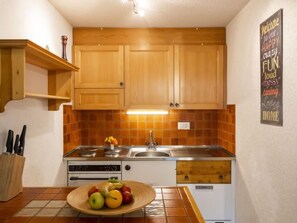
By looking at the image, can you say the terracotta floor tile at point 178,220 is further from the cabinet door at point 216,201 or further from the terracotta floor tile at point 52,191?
the cabinet door at point 216,201

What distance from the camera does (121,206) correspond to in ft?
4.14

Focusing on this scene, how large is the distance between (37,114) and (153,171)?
1273mm

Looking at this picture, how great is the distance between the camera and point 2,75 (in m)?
1.40

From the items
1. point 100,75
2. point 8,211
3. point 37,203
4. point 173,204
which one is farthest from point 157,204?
point 100,75

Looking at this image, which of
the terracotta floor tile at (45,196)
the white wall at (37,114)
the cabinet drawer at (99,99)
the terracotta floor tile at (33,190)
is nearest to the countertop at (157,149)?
the white wall at (37,114)

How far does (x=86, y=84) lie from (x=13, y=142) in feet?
4.71

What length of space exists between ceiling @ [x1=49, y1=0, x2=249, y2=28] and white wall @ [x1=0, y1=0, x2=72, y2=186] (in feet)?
0.61

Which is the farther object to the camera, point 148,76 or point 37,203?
point 148,76

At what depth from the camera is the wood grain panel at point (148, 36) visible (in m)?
3.01

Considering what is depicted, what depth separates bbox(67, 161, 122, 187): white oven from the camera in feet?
8.97

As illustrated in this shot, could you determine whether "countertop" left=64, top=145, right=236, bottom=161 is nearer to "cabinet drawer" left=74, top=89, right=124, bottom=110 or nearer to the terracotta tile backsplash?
the terracotta tile backsplash

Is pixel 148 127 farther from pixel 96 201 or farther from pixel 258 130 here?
pixel 96 201

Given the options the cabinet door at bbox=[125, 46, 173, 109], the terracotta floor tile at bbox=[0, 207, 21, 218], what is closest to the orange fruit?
the terracotta floor tile at bbox=[0, 207, 21, 218]

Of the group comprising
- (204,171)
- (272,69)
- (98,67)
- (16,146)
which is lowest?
(204,171)
